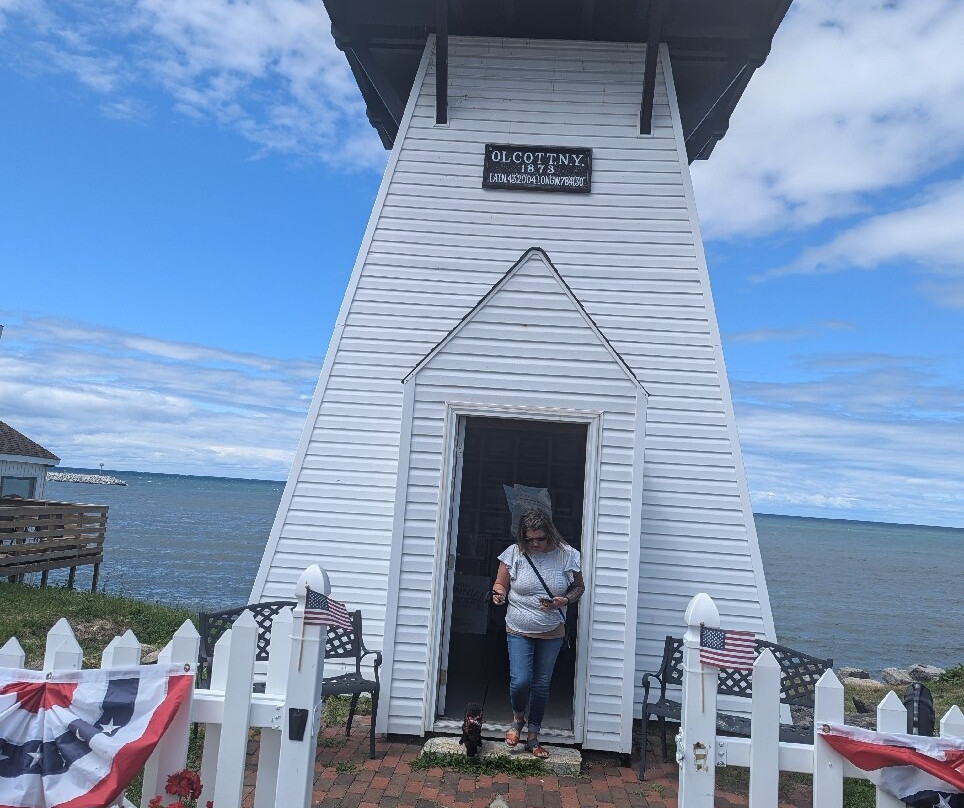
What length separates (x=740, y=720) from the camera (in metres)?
6.29

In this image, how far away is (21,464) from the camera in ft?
69.9

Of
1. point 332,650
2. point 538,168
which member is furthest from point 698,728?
point 538,168

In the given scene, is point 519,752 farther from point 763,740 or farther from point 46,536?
point 46,536

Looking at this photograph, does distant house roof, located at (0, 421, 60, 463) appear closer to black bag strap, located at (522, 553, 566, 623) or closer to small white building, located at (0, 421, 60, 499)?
small white building, located at (0, 421, 60, 499)

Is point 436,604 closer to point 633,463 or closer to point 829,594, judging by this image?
point 633,463

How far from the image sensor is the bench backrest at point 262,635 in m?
6.12

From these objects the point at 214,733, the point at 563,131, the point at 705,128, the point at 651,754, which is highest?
the point at 705,128

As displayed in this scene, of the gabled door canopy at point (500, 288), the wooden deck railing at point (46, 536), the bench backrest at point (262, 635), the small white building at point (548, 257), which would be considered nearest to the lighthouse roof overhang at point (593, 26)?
the small white building at point (548, 257)

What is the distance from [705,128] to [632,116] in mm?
2298

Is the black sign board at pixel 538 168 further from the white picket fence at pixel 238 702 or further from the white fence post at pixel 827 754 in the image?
the white fence post at pixel 827 754

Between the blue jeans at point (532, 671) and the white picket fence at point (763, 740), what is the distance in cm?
230

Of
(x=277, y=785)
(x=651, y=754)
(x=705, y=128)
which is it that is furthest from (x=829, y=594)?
(x=277, y=785)

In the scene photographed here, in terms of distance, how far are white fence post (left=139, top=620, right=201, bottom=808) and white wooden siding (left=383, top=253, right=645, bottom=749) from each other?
9.44ft

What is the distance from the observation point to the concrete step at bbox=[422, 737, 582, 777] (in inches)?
225
